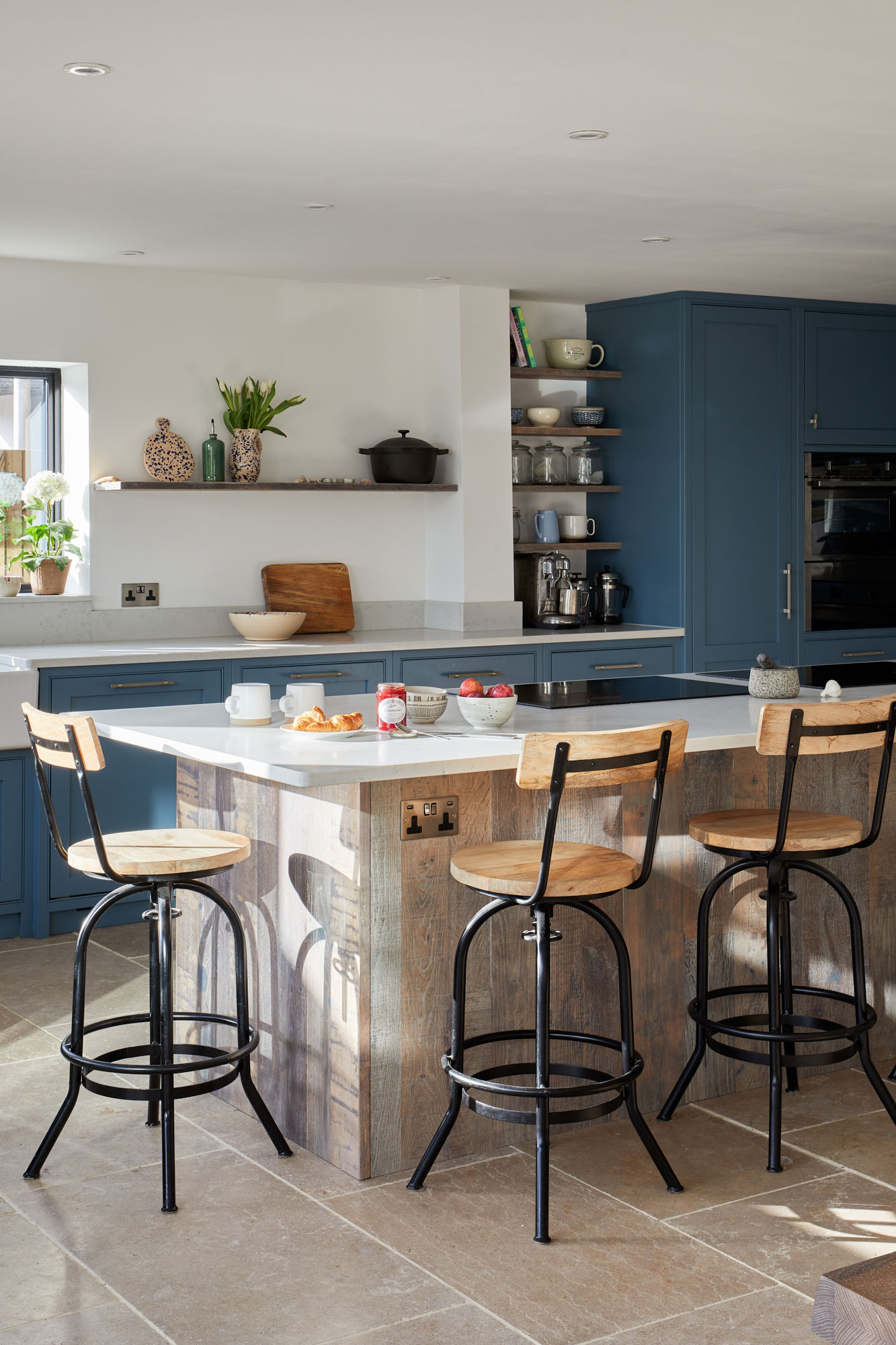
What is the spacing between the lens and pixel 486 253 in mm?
5094

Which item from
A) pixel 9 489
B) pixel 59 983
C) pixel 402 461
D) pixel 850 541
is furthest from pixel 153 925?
pixel 850 541

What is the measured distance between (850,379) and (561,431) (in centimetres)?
139

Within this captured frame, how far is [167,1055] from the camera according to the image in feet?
9.12

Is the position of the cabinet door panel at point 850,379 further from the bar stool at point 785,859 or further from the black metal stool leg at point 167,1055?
the black metal stool leg at point 167,1055

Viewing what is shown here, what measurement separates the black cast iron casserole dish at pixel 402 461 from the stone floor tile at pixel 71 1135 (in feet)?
9.97

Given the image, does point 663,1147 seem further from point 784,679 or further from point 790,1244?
point 784,679

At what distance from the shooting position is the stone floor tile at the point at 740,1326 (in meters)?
2.23

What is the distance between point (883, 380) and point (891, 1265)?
612 cm

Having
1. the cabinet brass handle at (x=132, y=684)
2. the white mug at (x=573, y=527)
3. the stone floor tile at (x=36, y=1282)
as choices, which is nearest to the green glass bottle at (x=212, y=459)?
the cabinet brass handle at (x=132, y=684)

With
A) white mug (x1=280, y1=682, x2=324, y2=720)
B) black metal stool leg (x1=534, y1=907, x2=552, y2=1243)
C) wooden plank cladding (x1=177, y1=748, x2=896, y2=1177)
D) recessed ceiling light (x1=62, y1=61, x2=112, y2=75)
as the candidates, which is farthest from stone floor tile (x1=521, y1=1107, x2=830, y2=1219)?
recessed ceiling light (x1=62, y1=61, x2=112, y2=75)

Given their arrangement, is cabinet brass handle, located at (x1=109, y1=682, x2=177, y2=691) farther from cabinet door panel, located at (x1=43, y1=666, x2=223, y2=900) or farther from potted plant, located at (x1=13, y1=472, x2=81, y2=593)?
potted plant, located at (x1=13, y1=472, x2=81, y2=593)

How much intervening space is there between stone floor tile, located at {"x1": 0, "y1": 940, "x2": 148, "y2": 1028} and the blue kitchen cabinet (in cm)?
18

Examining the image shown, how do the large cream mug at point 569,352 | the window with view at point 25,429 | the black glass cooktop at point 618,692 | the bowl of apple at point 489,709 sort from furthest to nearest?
the large cream mug at point 569,352 < the window with view at point 25,429 < the black glass cooktop at point 618,692 < the bowl of apple at point 489,709

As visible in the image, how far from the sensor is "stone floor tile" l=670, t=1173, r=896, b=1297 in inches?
97.3
